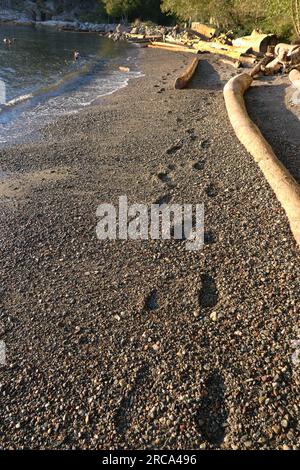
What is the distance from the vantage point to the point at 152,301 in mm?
5727

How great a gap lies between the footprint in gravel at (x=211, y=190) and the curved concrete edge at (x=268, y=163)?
1171 mm

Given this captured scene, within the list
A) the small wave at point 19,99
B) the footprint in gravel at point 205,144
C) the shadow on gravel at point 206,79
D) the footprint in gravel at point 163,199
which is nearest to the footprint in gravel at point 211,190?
the footprint in gravel at point 163,199

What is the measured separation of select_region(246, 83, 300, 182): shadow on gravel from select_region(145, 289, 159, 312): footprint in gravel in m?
4.81

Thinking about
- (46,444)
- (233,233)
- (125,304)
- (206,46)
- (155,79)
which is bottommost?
(46,444)

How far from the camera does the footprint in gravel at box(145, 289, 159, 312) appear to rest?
18.4 feet

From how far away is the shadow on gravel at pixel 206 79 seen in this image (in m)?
19.2

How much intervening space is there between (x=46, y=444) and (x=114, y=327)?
1.69m

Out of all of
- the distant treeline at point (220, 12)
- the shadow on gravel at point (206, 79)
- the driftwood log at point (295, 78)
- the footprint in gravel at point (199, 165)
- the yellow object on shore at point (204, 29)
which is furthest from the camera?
the yellow object on shore at point (204, 29)

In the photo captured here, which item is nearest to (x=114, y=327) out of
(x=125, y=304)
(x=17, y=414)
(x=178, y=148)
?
(x=125, y=304)

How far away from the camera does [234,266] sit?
20.4 ft

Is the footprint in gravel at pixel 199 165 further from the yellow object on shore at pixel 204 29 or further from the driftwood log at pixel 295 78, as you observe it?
the yellow object on shore at pixel 204 29

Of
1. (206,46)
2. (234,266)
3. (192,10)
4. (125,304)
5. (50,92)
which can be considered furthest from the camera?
(192,10)

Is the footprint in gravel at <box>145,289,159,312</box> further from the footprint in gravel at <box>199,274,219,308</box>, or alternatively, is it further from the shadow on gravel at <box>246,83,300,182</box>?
the shadow on gravel at <box>246,83,300,182</box>
